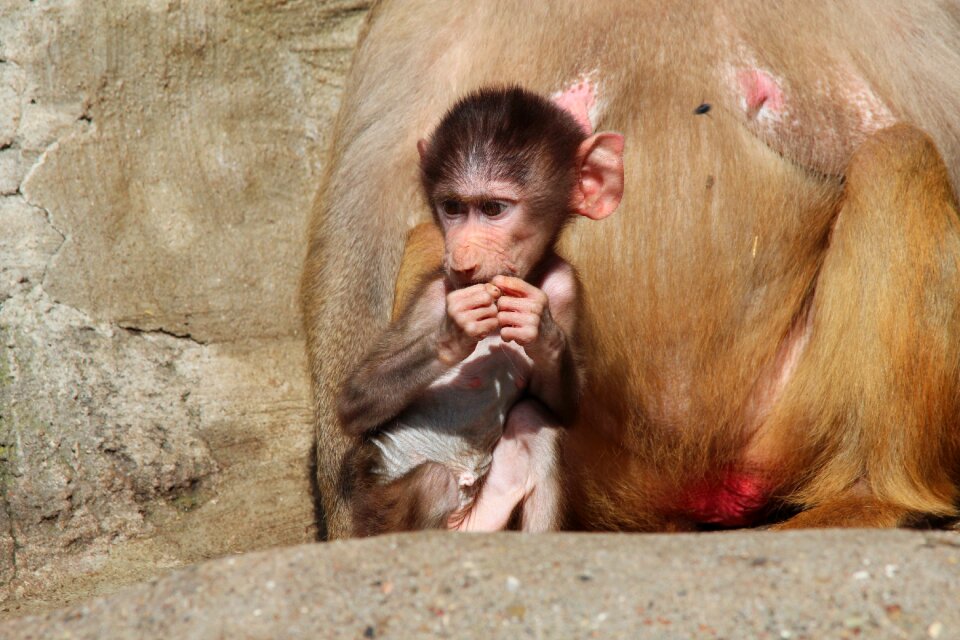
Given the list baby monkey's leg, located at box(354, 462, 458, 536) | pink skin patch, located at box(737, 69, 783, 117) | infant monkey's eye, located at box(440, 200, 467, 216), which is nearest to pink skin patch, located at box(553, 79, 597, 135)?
pink skin patch, located at box(737, 69, 783, 117)

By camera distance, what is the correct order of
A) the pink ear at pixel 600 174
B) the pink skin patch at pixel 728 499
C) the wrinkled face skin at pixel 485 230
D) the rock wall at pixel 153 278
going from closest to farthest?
the wrinkled face skin at pixel 485 230 → the pink ear at pixel 600 174 → the pink skin patch at pixel 728 499 → the rock wall at pixel 153 278

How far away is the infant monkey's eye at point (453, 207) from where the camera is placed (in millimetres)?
3162

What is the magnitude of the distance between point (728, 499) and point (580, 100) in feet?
3.97

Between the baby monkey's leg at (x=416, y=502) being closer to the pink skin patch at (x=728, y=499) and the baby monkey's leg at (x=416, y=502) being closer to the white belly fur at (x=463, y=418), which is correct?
the white belly fur at (x=463, y=418)

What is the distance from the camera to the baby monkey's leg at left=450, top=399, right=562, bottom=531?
338 cm

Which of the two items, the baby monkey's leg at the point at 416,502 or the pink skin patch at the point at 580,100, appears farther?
the pink skin patch at the point at 580,100

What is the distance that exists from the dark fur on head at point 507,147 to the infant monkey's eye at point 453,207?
0.03 m

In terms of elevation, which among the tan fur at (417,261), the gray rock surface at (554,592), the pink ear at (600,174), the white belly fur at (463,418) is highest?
the pink ear at (600,174)

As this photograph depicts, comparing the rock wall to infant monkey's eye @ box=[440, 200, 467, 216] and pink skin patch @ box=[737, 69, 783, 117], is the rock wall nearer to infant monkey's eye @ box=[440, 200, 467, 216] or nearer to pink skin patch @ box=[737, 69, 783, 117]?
infant monkey's eye @ box=[440, 200, 467, 216]

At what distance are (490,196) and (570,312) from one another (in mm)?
384

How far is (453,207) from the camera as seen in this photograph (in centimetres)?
318

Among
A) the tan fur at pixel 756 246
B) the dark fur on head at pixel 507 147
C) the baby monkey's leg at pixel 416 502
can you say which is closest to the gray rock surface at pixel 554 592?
the baby monkey's leg at pixel 416 502

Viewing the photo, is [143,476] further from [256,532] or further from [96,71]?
[96,71]

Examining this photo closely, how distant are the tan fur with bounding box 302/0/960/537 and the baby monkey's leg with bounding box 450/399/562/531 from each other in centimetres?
10
